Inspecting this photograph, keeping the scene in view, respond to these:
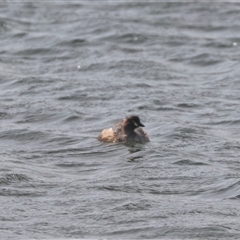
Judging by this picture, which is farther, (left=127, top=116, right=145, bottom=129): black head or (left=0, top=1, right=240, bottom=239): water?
(left=127, top=116, right=145, bottom=129): black head

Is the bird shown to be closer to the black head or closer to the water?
the black head

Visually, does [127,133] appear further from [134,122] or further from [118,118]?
[118,118]

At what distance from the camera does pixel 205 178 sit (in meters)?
14.9

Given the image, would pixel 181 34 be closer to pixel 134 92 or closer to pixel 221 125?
pixel 134 92

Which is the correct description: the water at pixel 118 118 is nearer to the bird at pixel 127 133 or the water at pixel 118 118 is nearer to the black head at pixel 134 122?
the bird at pixel 127 133

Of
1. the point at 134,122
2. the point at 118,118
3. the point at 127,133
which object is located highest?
the point at 134,122

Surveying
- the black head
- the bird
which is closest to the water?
the bird

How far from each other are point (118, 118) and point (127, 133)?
5.93ft

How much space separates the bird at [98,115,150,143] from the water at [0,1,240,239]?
0.16 meters

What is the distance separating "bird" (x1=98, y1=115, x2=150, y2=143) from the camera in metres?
17.5

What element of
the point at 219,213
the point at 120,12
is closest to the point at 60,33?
the point at 120,12

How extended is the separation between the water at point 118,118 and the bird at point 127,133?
0.16m

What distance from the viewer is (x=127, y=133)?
17.5 m

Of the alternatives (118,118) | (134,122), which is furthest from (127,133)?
(118,118)
